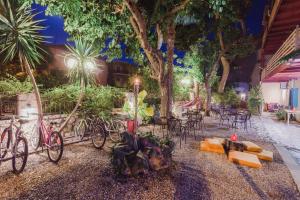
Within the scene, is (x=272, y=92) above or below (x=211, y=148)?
above

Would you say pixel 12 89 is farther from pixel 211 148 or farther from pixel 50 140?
pixel 211 148

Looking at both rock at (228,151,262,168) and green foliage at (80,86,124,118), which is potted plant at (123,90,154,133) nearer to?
green foliage at (80,86,124,118)

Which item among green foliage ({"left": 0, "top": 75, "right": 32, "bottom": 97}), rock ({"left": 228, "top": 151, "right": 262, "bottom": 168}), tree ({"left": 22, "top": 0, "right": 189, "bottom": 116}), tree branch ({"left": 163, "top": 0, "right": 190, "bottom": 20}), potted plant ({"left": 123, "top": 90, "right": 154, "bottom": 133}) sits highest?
tree branch ({"left": 163, "top": 0, "right": 190, "bottom": 20})

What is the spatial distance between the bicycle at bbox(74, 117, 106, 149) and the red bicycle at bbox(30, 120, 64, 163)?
1.32 m

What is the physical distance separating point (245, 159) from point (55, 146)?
4881mm

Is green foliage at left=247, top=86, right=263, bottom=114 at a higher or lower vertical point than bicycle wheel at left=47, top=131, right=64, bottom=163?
higher

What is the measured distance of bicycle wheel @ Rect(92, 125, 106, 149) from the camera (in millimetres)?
6723

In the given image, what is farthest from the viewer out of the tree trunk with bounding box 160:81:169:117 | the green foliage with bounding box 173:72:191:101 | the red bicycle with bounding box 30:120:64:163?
the green foliage with bounding box 173:72:191:101

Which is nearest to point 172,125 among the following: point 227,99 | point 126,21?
point 126,21

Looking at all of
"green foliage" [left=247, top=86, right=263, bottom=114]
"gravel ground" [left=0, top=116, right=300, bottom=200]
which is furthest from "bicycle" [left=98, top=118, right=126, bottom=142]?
"green foliage" [left=247, top=86, right=263, bottom=114]

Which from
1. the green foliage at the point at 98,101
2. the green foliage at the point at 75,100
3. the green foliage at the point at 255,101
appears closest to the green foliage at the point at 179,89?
the green foliage at the point at 255,101

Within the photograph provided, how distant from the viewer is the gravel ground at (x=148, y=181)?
3.90m

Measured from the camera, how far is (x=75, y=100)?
883cm

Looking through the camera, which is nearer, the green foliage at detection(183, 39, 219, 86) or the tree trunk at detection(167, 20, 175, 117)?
the tree trunk at detection(167, 20, 175, 117)
